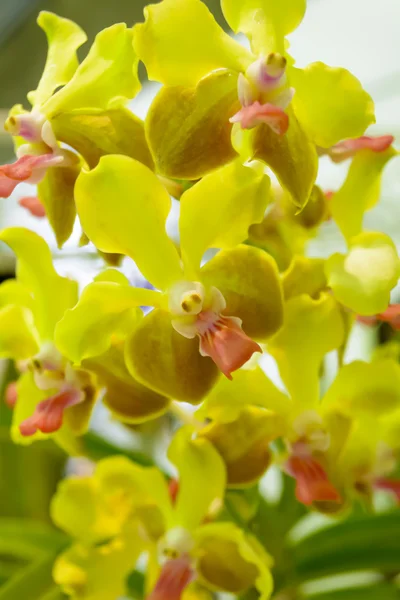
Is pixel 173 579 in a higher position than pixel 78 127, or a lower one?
lower

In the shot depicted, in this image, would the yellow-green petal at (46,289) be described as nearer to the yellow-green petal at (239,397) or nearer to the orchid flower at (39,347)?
the orchid flower at (39,347)

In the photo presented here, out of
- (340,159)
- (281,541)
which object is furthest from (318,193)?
(281,541)

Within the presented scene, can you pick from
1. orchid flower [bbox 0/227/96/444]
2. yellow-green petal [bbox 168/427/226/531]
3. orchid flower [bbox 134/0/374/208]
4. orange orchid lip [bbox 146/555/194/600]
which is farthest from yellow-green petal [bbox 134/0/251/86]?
orange orchid lip [bbox 146/555/194/600]

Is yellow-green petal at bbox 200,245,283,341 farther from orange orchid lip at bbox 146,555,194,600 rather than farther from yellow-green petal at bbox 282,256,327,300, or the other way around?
orange orchid lip at bbox 146,555,194,600

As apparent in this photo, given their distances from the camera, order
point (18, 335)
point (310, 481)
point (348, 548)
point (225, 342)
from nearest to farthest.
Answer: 1. point (225, 342)
2. point (310, 481)
3. point (18, 335)
4. point (348, 548)

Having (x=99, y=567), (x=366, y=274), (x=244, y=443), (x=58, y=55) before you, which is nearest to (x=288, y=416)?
(x=244, y=443)

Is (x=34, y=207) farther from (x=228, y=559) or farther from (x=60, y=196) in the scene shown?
(x=228, y=559)

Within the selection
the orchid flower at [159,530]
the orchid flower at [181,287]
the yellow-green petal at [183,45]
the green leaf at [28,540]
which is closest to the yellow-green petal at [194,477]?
the orchid flower at [159,530]
